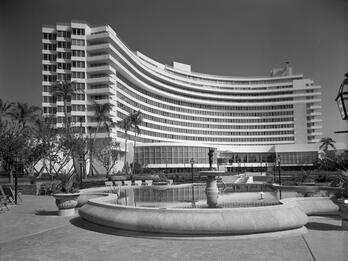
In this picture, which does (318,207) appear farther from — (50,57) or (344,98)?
(50,57)

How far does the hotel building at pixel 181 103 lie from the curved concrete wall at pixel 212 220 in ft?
198

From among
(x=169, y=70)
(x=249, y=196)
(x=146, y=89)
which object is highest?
(x=169, y=70)

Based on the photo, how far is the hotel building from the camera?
81.5 m

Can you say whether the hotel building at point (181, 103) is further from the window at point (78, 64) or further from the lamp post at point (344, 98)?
the lamp post at point (344, 98)

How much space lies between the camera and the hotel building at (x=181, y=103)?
8150 centimetres

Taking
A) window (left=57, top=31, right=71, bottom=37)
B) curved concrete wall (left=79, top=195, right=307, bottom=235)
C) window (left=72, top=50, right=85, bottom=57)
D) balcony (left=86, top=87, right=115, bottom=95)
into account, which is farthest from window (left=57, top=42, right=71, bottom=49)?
curved concrete wall (left=79, top=195, right=307, bottom=235)

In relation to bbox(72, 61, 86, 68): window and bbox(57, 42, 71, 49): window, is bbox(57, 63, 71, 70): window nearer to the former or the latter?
bbox(72, 61, 86, 68): window

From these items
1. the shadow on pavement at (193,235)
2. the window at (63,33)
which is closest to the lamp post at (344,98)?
the shadow on pavement at (193,235)

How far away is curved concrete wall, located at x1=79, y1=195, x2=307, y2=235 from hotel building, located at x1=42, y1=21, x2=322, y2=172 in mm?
60244

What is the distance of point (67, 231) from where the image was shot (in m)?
12.2

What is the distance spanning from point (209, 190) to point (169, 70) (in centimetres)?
11799

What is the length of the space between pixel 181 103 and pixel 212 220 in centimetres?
11839

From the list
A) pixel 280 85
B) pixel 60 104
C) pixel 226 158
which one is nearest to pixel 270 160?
pixel 226 158

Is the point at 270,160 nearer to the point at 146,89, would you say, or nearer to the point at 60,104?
the point at 146,89
